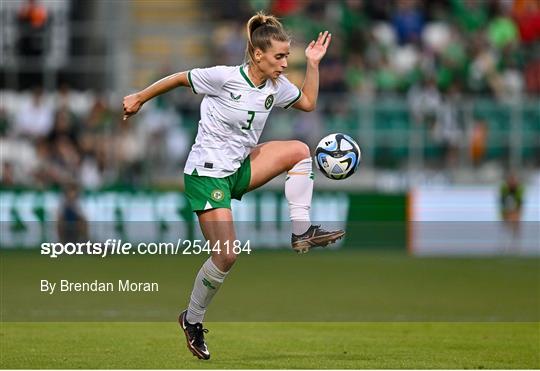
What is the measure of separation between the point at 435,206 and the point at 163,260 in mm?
6129

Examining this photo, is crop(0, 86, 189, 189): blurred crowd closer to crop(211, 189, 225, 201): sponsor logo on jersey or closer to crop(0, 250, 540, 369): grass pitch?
crop(0, 250, 540, 369): grass pitch

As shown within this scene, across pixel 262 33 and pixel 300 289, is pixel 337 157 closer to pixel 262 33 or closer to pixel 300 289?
pixel 262 33

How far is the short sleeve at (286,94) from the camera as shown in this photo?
1035cm

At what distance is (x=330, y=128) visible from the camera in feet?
80.3

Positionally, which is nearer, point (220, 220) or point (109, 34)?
point (220, 220)

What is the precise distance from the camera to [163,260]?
2138 centimetres

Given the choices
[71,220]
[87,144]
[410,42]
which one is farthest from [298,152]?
[410,42]

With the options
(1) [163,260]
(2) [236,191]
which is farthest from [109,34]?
(2) [236,191]

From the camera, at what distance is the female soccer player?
33.0 ft

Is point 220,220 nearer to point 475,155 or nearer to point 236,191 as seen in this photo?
point 236,191

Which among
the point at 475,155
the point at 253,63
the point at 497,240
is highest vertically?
the point at 253,63

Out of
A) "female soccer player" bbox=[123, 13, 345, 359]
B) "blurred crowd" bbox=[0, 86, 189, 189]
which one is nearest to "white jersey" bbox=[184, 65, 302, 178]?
"female soccer player" bbox=[123, 13, 345, 359]

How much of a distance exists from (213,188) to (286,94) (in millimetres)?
977

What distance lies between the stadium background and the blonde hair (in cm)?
1056
